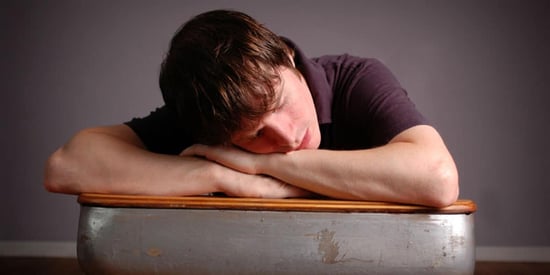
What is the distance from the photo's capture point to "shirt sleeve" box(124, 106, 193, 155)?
114cm

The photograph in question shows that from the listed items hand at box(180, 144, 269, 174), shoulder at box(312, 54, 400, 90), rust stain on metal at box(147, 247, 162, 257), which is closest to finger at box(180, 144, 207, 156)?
hand at box(180, 144, 269, 174)

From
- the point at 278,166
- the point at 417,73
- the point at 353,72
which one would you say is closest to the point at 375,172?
the point at 278,166

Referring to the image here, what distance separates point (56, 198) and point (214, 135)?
2.13 metres

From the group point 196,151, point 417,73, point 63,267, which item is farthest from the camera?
point 417,73

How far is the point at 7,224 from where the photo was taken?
2803 millimetres

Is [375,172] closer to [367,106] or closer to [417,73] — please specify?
[367,106]

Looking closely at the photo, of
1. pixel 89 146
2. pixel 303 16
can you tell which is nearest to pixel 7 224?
pixel 303 16

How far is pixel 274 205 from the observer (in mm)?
719

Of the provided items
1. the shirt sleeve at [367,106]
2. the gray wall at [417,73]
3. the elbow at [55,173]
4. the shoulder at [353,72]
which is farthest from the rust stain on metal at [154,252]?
the gray wall at [417,73]

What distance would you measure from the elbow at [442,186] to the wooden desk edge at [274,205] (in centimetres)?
1

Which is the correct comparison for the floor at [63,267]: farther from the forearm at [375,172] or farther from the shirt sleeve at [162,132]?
the forearm at [375,172]

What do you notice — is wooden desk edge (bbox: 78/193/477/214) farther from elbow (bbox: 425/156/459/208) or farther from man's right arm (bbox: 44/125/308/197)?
man's right arm (bbox: 44/125/308/197)

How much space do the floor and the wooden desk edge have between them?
1.83m

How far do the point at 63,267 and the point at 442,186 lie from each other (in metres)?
2.13
